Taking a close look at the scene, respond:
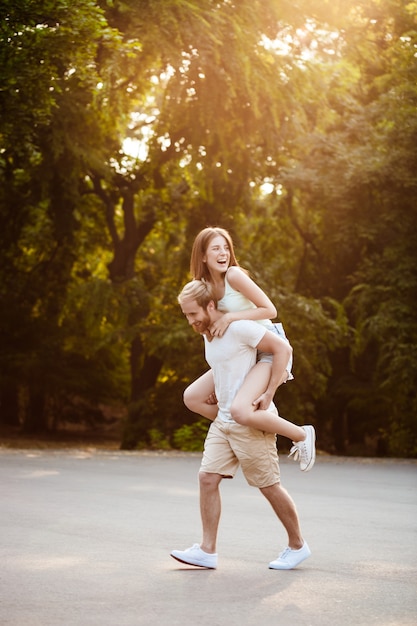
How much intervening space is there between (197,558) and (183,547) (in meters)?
0.99

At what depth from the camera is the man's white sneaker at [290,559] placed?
6230 millimetres

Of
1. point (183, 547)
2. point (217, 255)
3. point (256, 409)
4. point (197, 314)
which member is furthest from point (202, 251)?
point (183, 547)

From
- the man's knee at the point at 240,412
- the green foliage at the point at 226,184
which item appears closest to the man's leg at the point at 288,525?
the man's knee at the point at 240,412

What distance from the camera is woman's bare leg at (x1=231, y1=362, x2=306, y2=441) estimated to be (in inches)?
243

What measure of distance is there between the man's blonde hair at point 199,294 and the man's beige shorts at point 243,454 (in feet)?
2.44

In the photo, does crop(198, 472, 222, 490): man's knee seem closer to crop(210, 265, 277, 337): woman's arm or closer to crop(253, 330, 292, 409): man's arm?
crop(253, 330, 292, 409): man's arm

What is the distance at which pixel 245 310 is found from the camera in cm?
641

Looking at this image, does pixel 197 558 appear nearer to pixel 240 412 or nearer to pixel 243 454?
pixel 243 454

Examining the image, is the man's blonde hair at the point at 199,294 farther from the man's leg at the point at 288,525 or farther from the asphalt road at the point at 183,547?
the asphalt road at the point at 183,547

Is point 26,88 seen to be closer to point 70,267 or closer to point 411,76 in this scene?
point 411,76

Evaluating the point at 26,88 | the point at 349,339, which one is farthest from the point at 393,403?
the point at 26,88

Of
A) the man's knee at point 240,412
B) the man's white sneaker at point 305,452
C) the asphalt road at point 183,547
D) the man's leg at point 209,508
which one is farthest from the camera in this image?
the man's white sneaker at point 305,452

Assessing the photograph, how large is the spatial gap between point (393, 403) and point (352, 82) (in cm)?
702

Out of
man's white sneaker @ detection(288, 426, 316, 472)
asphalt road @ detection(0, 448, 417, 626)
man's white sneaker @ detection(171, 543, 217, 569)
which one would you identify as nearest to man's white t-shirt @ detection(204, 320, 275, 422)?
man's white sneaker @ detection(288, 426, 316, 472)
